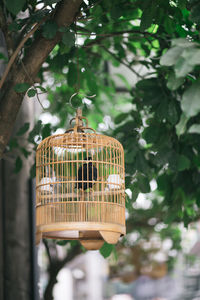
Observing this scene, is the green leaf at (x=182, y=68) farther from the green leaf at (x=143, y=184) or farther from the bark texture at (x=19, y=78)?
the green leaf at (x=143, y=184)

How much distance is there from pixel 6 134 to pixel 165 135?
3.30 feet

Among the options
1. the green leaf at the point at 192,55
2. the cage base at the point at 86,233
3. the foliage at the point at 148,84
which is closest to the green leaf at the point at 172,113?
the foliage at the point at 148,84

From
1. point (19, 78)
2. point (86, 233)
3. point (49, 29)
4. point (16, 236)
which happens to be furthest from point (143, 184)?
point (16, 236)

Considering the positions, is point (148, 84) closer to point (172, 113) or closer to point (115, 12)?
point (172, 113)

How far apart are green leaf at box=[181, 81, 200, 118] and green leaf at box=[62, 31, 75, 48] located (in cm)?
90

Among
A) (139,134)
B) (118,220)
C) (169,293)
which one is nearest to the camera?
(118,220)

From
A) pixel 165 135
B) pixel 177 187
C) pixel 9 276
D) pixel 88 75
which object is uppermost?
pixel 88 75

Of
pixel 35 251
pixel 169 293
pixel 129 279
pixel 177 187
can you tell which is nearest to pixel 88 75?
pixel 177 187

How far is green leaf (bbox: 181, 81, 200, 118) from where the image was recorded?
60.0 inches

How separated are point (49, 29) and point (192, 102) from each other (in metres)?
1.03

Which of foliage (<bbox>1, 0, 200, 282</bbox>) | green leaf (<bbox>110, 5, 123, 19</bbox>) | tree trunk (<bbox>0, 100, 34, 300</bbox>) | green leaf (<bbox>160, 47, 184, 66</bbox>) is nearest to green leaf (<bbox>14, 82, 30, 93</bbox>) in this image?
foliage (<bbox>1, 0, 200, 282</bbox>)

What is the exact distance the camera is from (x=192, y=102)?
5.04 feet

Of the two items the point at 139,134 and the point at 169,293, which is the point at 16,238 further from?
the point at 169,293

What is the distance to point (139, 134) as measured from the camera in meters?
3.18
